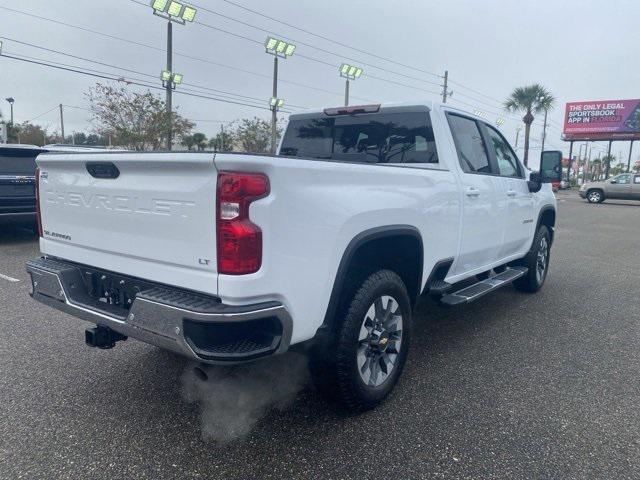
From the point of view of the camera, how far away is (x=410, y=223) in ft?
10.5

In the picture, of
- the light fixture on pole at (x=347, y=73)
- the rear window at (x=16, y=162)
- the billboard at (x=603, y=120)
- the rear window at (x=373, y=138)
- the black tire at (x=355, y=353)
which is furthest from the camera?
the billboard at (x=603, y=120)

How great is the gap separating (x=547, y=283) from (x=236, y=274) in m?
5.68

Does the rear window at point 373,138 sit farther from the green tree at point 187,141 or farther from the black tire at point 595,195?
the black tire at point 595,195

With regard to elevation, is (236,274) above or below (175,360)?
above

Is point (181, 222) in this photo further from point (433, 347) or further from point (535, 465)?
point (433, 347)

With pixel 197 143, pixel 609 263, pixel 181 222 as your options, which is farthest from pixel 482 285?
pixel 197 143

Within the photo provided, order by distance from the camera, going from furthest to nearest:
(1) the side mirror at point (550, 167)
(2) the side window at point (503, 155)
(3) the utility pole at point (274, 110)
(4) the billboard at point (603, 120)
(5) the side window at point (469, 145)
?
(4) the billboard at point (603, 120)
(3) the utility pole at point (274, 110)
(1) the side mirror at point (550, 167)
(2) the side window at point (503, 155)
(5) the side window at point (469, 145)

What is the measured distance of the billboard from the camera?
48.5 m

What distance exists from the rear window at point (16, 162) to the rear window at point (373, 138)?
604 cm

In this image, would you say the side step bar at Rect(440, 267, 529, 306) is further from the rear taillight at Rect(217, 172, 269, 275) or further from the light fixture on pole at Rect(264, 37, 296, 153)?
the light fixture on pole at Rect(264, 37, 296, 153)

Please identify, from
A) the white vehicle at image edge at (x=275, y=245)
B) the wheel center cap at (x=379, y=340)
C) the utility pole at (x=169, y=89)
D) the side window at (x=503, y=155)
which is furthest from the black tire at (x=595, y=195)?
the wheel center cap at (x=379, y=340)

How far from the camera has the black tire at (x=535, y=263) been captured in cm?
576

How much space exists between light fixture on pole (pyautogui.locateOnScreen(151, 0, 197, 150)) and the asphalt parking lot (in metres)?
16.6

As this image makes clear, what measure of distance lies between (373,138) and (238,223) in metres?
2.22
